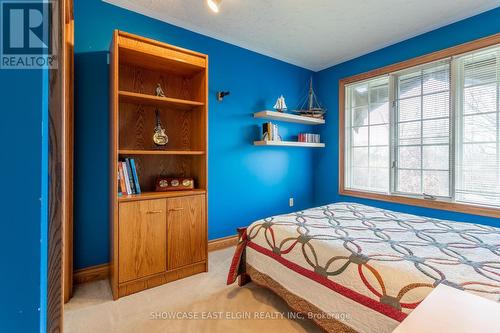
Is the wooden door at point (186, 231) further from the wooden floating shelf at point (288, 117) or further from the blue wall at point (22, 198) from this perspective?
the blue wall at point (22, 198)

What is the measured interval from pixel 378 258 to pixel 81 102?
2524 millimetres

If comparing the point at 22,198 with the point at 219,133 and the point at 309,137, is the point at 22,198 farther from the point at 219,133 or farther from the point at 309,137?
the point at 309,137

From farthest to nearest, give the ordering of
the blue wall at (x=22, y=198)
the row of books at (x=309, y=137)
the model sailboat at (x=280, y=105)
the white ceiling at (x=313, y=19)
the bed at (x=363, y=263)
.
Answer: the row of books at (x=309, y=137) → the model sailboat at (x=280, y=105) → the white ceiling at (x=313, y=19) → the bed at (x=363, y=263) → the blue wall at (x=22, y=198)

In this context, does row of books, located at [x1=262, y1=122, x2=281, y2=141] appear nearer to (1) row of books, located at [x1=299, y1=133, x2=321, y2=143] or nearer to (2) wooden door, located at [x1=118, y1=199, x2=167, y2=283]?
(1) row of books, located at [x1=299, y1=133, x2=321, y2=143]

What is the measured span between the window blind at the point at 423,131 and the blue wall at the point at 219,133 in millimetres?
1303

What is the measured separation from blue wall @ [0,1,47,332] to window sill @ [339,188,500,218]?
126 inches

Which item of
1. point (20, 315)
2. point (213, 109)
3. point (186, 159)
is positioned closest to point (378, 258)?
point (20, 315)

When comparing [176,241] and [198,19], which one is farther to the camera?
[198,19]

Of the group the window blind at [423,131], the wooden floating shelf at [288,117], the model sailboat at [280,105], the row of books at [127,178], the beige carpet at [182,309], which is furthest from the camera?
the model sailboat at [280,105]

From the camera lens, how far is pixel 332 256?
1350 millimetres

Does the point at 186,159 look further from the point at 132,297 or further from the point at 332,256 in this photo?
the point at 332,256

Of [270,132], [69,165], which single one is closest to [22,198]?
[69,165]
